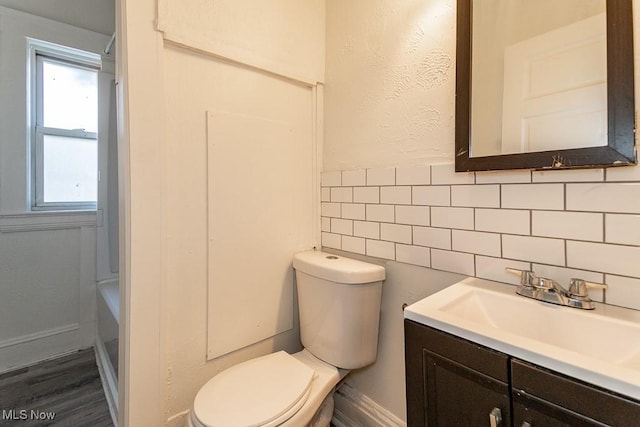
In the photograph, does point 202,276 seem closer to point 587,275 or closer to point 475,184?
point 475,184

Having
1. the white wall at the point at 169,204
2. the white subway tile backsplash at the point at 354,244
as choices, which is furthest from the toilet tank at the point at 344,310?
the white wall at the point at 169,204

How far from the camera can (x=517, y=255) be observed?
0.90m

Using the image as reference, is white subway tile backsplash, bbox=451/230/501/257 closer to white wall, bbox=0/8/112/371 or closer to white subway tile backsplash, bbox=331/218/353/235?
white subway tile backsplash, bbox=331/218/353/235

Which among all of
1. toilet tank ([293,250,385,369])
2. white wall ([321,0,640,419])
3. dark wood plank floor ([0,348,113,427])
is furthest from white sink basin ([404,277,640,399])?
dark wood plank floor ([0,348,113,427])

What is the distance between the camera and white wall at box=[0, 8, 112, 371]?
1.84 meters

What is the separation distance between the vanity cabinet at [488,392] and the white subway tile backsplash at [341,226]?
718 mm

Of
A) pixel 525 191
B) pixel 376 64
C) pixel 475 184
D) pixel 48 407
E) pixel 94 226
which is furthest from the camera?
pixel 94 226

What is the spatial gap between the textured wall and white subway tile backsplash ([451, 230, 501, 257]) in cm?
28

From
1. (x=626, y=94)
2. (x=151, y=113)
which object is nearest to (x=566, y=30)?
(x=626, y=94)

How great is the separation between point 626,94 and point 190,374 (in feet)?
5.30

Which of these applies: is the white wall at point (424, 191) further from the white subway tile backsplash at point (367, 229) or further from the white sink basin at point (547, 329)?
the white sink basin at point (547, 329)

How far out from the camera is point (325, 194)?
1563mm

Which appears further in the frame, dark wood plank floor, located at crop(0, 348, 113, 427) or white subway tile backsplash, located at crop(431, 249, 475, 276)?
dark wood plank floor, located at crop(0, 348, 113, 427)

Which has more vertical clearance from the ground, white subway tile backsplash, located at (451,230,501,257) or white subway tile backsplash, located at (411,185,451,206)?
white subway tile backsplash, located at (411,185,451,206)
